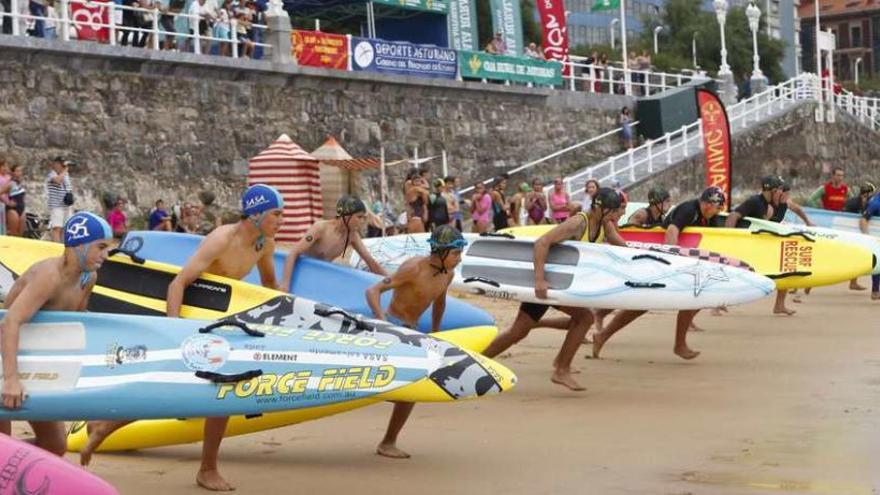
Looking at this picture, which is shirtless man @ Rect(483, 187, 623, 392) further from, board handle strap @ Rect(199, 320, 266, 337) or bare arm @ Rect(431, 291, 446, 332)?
board handle strap @ Rect(199, 320, 266, 337)

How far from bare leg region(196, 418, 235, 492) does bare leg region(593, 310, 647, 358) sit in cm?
593

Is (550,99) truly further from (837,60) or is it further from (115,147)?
(837,60)

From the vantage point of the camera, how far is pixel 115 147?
23.2 meters

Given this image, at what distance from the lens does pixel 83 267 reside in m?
7.51

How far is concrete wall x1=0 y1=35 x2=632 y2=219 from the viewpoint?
2198 cm

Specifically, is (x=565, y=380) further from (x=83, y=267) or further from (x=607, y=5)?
(x=607, y=5)

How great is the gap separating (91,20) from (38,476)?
56.9 feet

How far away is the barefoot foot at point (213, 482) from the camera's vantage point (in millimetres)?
7973

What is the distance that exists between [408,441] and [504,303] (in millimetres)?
9573

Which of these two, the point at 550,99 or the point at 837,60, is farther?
the point at 837,60

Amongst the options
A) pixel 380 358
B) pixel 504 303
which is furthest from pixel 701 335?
pixel 380 358

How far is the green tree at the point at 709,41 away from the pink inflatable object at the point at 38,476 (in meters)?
62.5

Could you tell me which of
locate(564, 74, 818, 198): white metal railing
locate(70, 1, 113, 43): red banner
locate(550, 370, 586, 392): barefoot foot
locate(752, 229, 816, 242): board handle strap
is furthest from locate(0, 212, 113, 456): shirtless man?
locate(564, 74, 818, 198): white metal railing

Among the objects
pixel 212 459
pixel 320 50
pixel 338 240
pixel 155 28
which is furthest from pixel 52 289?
pixel 320 50
